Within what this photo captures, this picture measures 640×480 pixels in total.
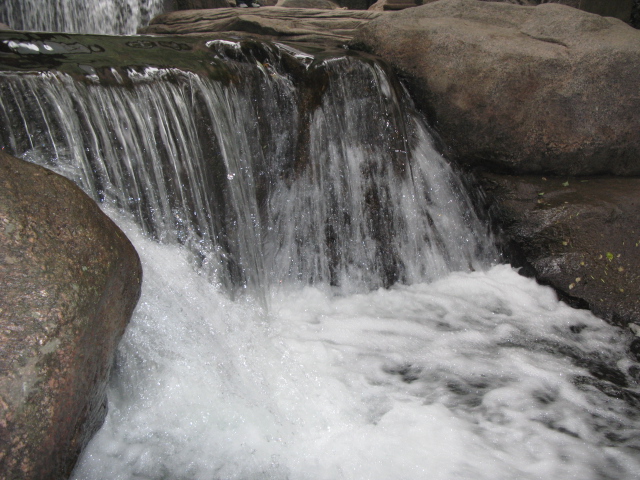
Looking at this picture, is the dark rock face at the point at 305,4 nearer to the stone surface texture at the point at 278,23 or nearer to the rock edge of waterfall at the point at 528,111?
the stone surface texture at the point at 278,23

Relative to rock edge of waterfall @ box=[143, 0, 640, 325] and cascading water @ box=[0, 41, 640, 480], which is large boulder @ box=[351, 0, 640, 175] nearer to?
rock edge of waterfall @ box=[143, 0, 640, 325]

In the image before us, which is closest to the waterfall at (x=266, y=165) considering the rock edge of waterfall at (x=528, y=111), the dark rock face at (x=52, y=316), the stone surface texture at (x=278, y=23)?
the rock edge of waterfall at (x=528, y=111)

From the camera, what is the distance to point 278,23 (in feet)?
19.7

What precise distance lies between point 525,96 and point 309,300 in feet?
9.01

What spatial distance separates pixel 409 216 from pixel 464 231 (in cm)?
56

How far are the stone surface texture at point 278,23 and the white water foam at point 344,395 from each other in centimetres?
322

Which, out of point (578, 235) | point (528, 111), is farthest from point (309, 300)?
point (528, 111)

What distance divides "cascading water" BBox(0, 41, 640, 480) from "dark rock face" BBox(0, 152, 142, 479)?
0.44m

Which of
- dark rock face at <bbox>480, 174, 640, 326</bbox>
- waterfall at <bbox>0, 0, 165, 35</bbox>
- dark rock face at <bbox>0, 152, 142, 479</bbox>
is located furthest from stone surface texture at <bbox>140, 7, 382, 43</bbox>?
dark rock face at <bbox>0, 152, 142, 479</bbox>

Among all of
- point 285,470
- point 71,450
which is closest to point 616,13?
point 285,470

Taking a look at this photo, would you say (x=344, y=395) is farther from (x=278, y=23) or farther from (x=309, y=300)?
(x=278, y=23)

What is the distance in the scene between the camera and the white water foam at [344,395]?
8.29 ft

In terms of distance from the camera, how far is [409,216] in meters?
4.68

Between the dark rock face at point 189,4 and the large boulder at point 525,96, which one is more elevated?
the dark rock face at point 189,4
